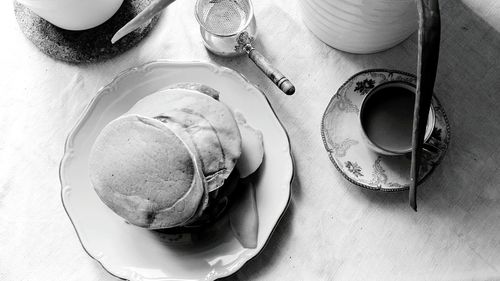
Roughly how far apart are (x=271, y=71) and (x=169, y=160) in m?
0.20

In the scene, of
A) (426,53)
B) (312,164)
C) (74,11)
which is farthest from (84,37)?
(426,53)

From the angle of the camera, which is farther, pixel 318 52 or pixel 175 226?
pixel 318 52

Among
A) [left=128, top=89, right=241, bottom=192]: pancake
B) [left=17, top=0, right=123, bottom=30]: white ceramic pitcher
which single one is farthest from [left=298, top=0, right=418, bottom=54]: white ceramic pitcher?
[left=17, top=0, right=123, bottom=30]: white ceramic pitcher

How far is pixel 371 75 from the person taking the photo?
878 mm

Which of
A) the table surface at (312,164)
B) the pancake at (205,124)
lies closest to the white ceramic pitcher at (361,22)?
the table surface at (312,164)

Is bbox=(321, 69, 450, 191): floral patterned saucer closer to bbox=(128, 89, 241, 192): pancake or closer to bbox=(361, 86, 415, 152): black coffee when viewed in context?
bbox=(361, 86, 415, 152): black coffee

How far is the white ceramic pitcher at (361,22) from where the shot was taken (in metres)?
0.74

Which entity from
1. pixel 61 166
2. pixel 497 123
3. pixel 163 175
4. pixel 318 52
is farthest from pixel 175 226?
pixel 497 123

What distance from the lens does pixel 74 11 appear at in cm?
86

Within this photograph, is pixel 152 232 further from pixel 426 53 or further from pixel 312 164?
pixel 426 53

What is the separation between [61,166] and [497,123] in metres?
0.61

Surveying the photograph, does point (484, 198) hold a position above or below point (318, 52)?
below

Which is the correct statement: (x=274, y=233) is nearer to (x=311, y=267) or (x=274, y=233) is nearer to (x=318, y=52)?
(x=311, y=267)

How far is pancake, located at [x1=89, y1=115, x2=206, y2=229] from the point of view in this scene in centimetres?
76
